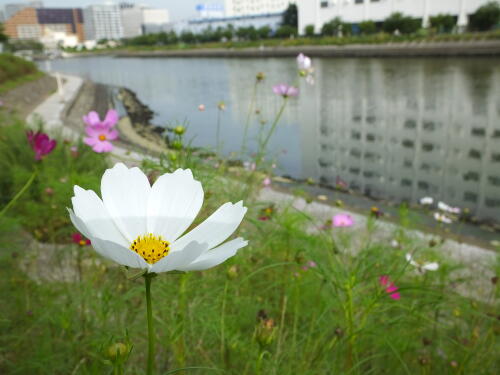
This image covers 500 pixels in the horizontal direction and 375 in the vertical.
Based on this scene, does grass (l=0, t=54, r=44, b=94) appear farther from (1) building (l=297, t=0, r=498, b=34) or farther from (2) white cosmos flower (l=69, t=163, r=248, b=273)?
(1) building (l=297, t=0, r=498, b=34)

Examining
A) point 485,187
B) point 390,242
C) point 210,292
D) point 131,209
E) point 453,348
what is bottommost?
point 485,187

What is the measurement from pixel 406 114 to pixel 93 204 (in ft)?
23.0

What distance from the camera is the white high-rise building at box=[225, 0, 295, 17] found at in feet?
157

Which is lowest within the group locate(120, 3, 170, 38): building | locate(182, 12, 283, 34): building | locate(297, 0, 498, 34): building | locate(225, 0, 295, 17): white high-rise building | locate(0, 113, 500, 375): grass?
locate(0, 113, 500, 375): grass

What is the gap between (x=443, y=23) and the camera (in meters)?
23.6

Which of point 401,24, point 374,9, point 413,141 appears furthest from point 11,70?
point 374,9

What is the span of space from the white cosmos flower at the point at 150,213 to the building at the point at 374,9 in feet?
91.1

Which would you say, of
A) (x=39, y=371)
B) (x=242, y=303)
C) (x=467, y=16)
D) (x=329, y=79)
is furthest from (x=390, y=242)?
(x=467, y=16)

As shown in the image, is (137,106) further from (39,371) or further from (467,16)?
(467,16)

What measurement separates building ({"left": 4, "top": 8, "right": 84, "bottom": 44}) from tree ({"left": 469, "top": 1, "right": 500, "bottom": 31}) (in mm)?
74114

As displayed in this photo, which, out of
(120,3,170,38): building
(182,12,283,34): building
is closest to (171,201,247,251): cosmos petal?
(182,12,283,34): building

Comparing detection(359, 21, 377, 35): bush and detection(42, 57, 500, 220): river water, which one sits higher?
detection(359, 21, 377, 35): bush

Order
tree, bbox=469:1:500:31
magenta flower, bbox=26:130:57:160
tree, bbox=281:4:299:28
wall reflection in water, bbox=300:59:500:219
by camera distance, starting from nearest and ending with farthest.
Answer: magenta flower, bbox=26:130:57:160, wall reflection in water, bbox=300:59:500:219, tree, bbox=469:1:500:31, tree, bbox=281:4:299:28

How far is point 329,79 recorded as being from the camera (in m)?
11.9
